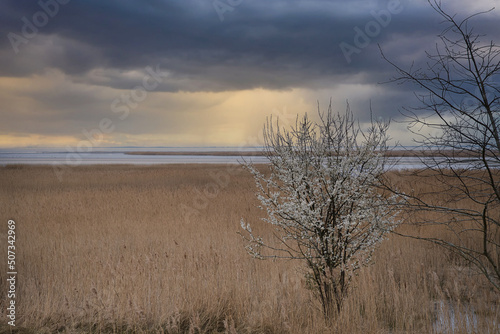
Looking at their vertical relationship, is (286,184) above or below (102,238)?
above

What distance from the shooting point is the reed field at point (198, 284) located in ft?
18.6

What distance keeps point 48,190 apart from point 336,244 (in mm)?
20164

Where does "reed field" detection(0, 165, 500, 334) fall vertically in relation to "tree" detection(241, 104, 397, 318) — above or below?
below

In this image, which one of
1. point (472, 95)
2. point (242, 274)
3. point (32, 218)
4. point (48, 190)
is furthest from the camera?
point (48, 190)

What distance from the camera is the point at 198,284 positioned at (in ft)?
22.4

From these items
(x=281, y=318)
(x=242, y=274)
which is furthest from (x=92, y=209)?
(x=281, y=318)

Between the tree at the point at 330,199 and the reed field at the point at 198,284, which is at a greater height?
the tree at the point at 330,199

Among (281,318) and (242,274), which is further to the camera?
(242,274)

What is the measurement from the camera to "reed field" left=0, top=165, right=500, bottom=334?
223 inches

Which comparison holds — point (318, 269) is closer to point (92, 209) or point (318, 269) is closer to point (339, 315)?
point (339, 315)

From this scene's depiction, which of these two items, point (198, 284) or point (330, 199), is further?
point (198, 284)

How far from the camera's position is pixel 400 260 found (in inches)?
317

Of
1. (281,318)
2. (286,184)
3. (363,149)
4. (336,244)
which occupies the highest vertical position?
(363,149)

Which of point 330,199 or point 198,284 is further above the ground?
point 330,199
